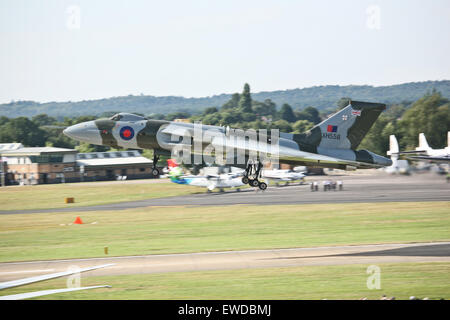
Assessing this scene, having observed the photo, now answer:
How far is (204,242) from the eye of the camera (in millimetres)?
38000

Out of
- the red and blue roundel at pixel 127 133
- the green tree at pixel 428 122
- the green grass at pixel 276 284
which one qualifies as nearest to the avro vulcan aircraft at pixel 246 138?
the red and blue roundel at pixel 127 133

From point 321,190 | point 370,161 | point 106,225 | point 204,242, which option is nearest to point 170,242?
point 204,242

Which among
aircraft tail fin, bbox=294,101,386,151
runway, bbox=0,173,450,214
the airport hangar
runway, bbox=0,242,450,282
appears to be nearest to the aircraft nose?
runway, bbox=0,242,450,282

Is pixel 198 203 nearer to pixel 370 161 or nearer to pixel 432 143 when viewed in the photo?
pixel 370 161

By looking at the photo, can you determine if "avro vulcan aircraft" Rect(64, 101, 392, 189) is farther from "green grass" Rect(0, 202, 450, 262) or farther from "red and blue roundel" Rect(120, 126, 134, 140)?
"green grass" Rect(0, 202, 450, 262)

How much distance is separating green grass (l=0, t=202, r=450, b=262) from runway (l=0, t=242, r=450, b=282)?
5.45ft

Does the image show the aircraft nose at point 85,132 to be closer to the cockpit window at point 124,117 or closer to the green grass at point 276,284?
the cockpit window at point 124,117

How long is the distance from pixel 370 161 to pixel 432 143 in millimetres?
70551

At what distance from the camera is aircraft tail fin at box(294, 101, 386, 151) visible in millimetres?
37000

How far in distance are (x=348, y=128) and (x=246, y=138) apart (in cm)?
752

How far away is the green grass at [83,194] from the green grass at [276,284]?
40.4 m

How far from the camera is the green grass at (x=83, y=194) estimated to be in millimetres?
67137
